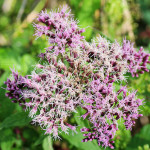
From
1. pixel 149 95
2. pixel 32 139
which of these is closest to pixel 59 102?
pixel 149 95

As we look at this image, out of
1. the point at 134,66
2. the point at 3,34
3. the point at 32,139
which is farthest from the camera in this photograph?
the point at 3,34

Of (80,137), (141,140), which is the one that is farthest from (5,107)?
(141,140)

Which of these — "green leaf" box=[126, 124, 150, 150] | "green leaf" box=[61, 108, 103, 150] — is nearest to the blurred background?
"green leaf" box=[126, 124, 150, 150]

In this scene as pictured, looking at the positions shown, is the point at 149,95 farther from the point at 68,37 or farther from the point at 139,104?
the point at 68,37

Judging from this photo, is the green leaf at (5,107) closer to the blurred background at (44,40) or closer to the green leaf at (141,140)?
the blurred background at (44,40)

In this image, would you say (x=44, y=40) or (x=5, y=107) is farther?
(x=44, y=40)

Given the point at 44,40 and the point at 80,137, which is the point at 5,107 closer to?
the point at 80,137

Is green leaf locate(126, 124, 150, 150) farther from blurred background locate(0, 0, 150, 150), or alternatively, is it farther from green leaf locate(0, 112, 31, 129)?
green leaf locate(0, 112, 31, 129)

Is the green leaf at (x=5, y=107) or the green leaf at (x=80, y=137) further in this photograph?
the green leaf at (x=5, y=107)

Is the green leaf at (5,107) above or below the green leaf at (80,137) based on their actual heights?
above

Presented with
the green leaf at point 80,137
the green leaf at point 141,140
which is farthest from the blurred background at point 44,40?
the green leaf at point 80,137

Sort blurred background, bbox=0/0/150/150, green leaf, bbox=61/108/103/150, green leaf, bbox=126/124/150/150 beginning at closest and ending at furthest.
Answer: green leaf, bbox=61/108/103/150, blurred background, bbox=0/0/150/150, green leaf, bbox=126/124/150/150
